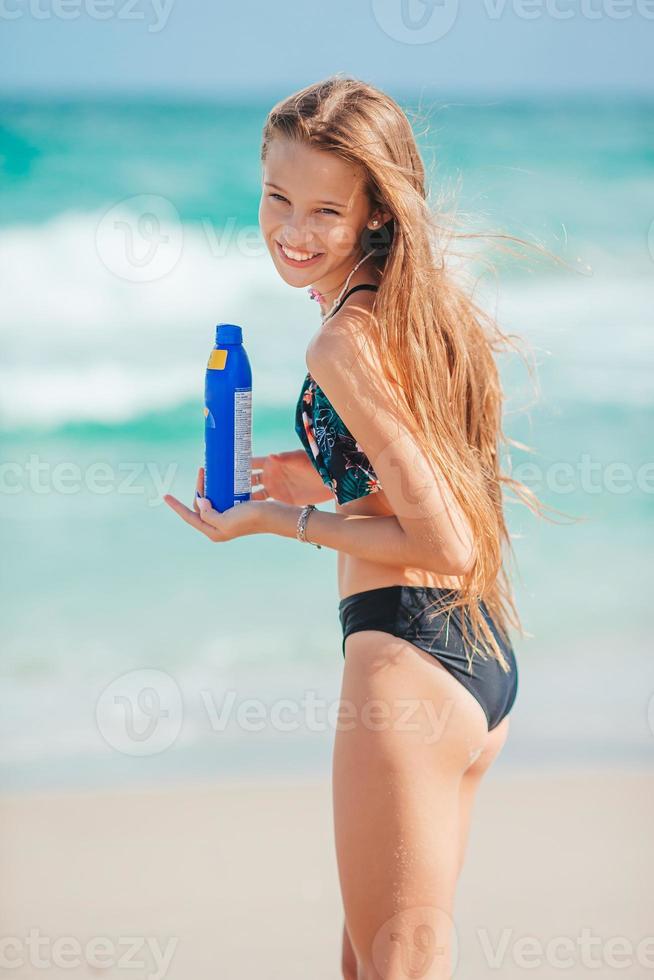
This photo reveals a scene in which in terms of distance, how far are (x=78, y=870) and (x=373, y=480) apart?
2432mm

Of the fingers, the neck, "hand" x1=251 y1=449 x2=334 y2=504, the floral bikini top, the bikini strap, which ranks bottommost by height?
the fingers

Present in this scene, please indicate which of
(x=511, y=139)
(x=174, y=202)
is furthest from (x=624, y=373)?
(x=174, y=202)

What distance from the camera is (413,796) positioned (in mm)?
1861

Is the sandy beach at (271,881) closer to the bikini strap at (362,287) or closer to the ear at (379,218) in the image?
the bikini strap at (362,287)

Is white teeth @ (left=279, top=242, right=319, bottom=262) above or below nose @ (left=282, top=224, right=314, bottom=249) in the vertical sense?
below

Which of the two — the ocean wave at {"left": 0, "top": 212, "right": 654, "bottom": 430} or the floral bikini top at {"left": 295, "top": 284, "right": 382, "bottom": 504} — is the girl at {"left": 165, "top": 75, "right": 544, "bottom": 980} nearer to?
the floral bikini top at {"left": 295, "top": 284, "right": 382, "bottom": 504}

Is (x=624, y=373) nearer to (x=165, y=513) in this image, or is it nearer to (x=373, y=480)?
(x=165, y=513)

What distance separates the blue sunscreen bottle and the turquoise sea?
5.53 feet

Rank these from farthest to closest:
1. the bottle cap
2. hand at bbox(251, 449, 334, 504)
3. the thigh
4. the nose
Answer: hand at bbox(251, 449, 334, 504) → the bottle cap → the nose → the thigh

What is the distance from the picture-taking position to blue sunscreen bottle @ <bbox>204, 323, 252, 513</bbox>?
211 centimetres

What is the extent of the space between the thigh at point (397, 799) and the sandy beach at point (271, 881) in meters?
1.52

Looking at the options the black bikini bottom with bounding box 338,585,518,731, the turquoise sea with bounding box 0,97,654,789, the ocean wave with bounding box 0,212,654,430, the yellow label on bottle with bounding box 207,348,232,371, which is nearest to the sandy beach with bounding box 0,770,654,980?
the turquoise sea with bounding box 0,97,654,789

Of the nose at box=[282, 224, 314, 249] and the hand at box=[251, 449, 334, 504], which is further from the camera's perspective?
the hand at box=[251, 449, 334, 504]

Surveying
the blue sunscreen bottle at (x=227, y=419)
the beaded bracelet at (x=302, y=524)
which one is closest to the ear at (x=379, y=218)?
the blue sunscreen bottle at (x=227, y=419)
